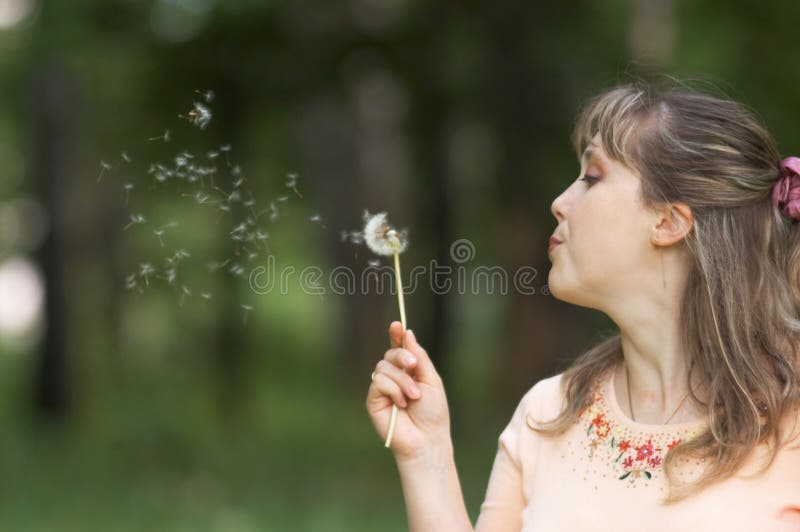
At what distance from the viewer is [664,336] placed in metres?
2.25

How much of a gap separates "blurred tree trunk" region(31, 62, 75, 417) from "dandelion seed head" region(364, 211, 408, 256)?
29.5 ft

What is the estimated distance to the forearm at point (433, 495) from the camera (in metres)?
2.30

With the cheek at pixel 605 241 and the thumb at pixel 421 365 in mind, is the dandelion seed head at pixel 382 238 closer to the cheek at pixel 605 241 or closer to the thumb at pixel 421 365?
the thumb at pixel 421 365

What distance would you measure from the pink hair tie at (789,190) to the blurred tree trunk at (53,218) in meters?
9.48

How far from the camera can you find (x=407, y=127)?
10.1m

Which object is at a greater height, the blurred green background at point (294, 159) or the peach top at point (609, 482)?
the blurred green background at point (294, 159)

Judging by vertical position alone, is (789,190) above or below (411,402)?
above

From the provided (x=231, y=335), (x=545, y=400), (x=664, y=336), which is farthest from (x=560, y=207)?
(x=231, y=335)

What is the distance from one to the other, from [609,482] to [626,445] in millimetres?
81

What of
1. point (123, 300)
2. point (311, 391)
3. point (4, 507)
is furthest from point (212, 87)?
point (123, 300)

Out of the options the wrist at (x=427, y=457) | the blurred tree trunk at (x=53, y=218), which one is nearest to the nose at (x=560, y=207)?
the wrist at (x=427, y=457)

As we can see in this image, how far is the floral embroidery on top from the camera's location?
85.2 inches

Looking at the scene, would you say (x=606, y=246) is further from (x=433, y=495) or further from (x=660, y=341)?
(x=433, y=495)

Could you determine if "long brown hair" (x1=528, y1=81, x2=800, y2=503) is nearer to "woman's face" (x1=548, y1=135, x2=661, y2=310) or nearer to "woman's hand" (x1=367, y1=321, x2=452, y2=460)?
"woman's face" (x1=548, y1=135, x2=661, y2=310)
